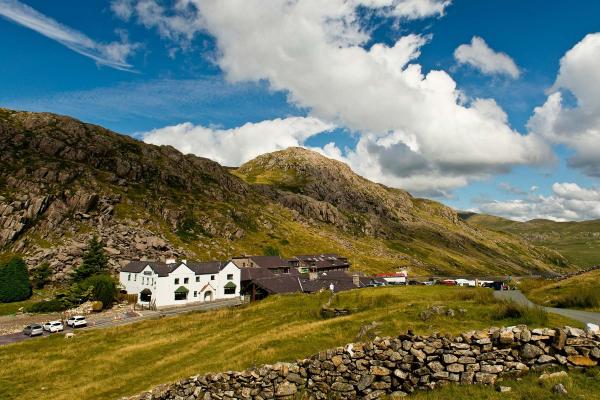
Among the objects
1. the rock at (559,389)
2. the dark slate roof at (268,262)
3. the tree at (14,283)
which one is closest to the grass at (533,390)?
the rock at (559,389)

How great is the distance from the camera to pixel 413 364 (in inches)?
655

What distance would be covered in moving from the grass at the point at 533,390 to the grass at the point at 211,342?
691cm

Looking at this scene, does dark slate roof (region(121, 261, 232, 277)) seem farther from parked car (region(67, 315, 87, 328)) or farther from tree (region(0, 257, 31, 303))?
parked car (region(67, 315, 87, 328))

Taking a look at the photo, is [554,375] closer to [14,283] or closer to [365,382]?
[365,382]

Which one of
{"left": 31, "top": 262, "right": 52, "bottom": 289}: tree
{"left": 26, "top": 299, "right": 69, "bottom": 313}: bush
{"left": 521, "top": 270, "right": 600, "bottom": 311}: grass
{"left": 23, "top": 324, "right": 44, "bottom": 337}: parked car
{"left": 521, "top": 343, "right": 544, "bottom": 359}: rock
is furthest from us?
{"left": 31, "top": 262, "right": 52, "bottom": 289}: tree

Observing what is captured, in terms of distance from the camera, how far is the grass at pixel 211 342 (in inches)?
1048

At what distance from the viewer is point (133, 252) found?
150 meters

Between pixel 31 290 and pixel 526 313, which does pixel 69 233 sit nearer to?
pixel 31 290

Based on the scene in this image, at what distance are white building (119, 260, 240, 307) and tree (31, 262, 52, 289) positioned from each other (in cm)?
2478

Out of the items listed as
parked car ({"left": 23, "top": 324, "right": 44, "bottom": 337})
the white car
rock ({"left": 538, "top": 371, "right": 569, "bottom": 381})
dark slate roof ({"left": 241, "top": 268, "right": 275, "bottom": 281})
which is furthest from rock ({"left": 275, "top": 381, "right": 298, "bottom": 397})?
dark slate roof ({"left": 241, "top": 268, "right": 275, "bottom": 281})

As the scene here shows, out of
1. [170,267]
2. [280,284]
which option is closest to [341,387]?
[280,284]

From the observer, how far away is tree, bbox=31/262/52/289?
121 meters

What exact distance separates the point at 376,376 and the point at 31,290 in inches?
5265

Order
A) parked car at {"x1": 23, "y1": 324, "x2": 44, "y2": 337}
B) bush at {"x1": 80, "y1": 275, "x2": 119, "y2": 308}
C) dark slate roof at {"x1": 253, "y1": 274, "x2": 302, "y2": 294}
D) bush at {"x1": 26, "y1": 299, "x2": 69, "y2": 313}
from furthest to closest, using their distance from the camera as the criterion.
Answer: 1. bush at {"x1": 80, "y1": 275, "x2": 119, "y2": 308}
2. bush at {"x1": 26, "y1": 299, "x2": 69, "y2": 313}
3. dark slate roof at {"x1": 253, "y1": 274, "x2": 302, "y2": 294}
4. parked car at {"x1": 23, "y1": 324, "x2": 44, "y2": 337}
